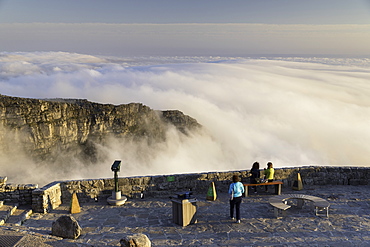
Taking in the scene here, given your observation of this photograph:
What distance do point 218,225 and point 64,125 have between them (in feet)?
333

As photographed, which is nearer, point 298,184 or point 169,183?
point 169,183

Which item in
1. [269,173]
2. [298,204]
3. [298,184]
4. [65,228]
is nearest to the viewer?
[65,228]

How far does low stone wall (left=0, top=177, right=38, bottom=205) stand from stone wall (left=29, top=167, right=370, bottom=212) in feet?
2.10

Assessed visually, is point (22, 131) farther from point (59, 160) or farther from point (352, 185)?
point (352, 185)

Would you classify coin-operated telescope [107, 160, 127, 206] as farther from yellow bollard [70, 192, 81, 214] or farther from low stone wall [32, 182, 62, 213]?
low stone wall [32, 182, 62, 213]

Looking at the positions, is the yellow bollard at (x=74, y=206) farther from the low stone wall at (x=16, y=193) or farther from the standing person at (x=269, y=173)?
the standing person at (x=269, y=173)

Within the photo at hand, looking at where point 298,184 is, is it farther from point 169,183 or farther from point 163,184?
point 163,184

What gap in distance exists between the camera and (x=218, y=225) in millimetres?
8992

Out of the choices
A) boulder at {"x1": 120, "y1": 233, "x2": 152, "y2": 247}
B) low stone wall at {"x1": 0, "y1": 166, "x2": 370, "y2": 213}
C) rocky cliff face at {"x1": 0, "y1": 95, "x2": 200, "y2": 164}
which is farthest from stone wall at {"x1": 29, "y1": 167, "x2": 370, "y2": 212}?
rocky cliff face at {"x1": 0, "y1": 95, "x2": 200, "y2": 164}

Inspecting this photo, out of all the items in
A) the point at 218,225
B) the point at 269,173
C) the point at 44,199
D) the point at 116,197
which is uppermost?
the point at 269,173

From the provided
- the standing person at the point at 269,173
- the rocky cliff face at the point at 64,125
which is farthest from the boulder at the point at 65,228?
the rocky cliff face at the point at 64,125

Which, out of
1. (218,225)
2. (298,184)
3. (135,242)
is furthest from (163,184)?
(135,242)

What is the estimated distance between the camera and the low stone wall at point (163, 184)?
10.7 m

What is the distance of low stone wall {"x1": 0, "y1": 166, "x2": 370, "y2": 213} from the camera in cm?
1066
